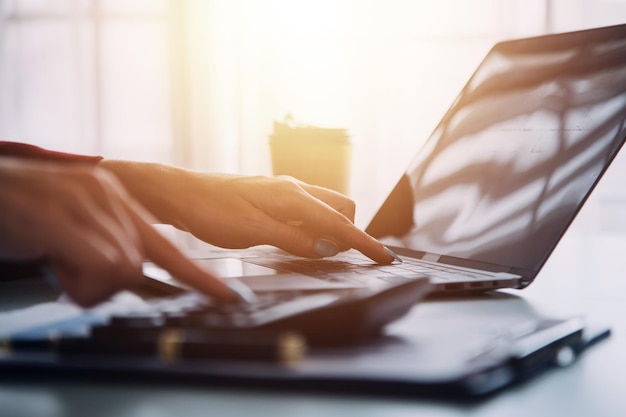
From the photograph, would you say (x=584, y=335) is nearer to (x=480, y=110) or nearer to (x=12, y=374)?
(x=12, y=374)

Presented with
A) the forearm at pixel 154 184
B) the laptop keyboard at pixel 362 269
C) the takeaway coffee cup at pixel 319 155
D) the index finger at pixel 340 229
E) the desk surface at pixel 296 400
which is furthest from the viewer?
the takeaway coffee cup at pixel 319 155

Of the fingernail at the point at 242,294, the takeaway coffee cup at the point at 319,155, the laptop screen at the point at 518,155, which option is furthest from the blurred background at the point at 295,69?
the fingernail at the point at 242,294

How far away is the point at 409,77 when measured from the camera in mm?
2334

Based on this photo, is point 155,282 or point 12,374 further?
point 155,282

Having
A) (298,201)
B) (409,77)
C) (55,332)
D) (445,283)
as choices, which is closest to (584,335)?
(445,283)

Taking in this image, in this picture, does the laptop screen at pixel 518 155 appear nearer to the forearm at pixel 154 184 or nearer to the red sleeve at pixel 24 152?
the forearm at pixel 154 184

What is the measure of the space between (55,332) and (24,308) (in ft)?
0.68

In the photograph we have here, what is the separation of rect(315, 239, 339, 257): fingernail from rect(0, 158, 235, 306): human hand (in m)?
0.39

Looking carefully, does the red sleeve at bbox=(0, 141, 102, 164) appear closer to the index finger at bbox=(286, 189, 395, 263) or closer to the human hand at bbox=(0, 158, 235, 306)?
the index finger at bbox=(286, 189, 395, 263)

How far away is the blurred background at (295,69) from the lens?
7.56 feet

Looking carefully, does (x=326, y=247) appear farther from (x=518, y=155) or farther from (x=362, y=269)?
(x=518, y=155)

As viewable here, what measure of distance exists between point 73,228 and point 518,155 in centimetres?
57

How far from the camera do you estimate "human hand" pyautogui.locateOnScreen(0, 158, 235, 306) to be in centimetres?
40

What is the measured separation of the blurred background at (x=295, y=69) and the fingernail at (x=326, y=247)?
4.64 feet
